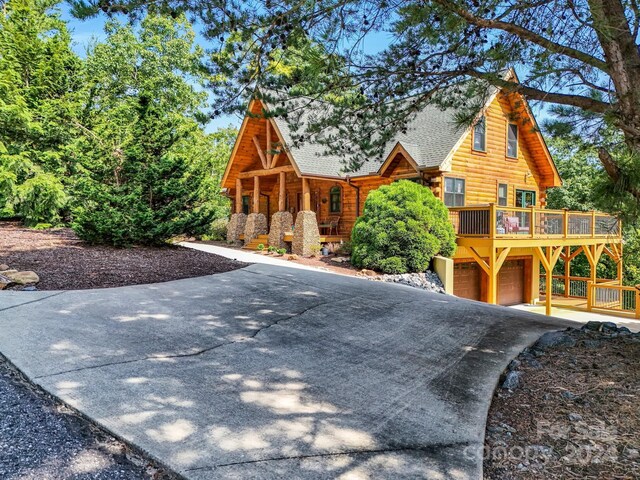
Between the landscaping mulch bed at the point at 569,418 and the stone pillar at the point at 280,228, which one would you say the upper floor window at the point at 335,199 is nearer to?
the stone pillar at the point at 280,228

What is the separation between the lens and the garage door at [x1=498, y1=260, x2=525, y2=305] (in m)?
18.1

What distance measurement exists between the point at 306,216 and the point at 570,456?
13582 millimetres

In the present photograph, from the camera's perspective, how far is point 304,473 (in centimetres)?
247

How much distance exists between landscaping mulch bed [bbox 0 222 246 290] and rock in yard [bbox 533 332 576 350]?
249 inches

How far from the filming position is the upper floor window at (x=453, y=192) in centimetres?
1559

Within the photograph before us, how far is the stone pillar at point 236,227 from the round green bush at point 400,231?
823cm

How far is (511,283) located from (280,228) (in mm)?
10390

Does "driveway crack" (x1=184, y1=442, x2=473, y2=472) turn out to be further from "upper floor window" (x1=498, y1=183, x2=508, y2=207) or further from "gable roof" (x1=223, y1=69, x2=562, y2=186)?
"upper floor window" (x1=498, y1=183, x2=508, y2=207)

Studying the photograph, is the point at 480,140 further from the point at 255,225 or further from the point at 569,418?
the point at 569,418

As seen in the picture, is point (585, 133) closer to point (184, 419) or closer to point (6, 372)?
point (184, 419)

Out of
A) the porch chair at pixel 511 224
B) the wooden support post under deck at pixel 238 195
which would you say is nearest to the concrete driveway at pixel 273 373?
the porch chair at pixel 511 224

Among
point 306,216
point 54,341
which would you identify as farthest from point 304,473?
point 306,216

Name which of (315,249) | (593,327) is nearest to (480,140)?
(315,249)

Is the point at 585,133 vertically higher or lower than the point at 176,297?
higher
